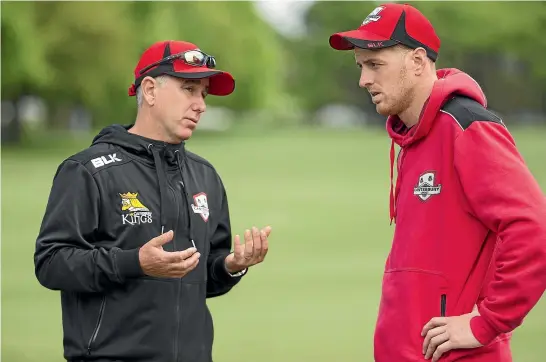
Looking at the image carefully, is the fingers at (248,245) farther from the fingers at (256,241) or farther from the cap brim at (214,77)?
the cap brim at (214,77)

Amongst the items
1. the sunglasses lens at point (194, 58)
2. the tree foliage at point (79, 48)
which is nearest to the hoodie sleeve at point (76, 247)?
the sunglasses lens at point (194, 58)

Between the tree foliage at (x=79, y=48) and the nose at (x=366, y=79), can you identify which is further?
the tree foliage at (x=79, y=48)

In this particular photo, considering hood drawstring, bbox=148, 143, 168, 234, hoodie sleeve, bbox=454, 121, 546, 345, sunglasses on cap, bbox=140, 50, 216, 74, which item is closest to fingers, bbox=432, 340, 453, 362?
hoodie sleeve, bbox=454, 121, 546, 345

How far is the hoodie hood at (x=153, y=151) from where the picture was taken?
4.12 metres

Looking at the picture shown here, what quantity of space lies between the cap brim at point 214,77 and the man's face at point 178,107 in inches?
2.5

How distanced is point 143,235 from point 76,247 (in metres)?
0.28

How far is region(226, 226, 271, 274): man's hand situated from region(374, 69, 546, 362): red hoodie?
59 centimetres

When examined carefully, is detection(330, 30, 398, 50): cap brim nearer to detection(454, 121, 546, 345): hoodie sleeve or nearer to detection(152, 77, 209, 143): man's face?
detection(454, 121, 546, 345): hoodie sleeve

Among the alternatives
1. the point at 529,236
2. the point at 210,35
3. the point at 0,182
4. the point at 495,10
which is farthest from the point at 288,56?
the point at 529,236

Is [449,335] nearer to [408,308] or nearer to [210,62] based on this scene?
[408,308]

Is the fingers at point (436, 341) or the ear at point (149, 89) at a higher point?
the ear at point (149, 89)

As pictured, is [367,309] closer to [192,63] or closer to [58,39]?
[192,63]

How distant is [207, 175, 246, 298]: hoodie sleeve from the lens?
4387 mm

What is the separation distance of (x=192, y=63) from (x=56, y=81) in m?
36.9
